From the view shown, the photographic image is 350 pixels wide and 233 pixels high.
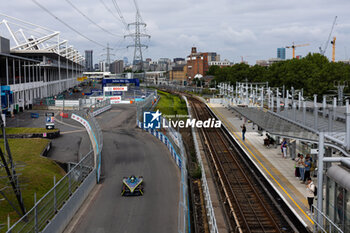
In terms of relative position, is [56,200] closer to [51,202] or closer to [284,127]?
[51,202]

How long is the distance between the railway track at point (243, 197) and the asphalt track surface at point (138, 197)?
8.40 ft

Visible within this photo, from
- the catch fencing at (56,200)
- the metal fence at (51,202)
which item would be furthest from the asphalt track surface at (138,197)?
the metal fence at (51,202)

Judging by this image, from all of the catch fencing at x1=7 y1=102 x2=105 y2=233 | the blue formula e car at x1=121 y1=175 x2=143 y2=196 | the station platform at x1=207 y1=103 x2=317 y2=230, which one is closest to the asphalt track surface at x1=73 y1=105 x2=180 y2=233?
the blue formula e car at x1=121 y1=175 x2=143 y2=196

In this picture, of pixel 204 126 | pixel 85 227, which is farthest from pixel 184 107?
pixel 85 227

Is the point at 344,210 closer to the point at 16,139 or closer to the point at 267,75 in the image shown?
the point at 16,139

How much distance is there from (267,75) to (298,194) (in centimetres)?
5636

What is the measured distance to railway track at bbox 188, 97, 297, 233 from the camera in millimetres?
14013

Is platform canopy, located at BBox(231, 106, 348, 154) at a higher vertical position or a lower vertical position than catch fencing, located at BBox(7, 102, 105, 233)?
higher

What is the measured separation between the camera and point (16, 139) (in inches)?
1083

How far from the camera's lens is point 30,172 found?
60.2 ft

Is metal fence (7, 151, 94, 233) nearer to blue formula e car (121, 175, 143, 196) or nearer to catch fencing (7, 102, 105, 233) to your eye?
catch fencing (7, 102, 105, 233)

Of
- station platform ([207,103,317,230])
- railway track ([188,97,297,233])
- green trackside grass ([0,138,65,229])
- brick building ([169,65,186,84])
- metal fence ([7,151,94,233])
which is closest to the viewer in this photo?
metal fence ([7,151,94,233])

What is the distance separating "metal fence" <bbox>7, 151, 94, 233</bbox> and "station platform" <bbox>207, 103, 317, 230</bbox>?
8629 millimetres

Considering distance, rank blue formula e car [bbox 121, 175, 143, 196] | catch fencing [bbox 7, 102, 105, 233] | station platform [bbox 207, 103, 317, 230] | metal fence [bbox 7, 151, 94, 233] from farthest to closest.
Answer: blue formula e car [bbox 121, 175, 143, 196] < station platform [bbox 207, 103, 317, 230] < catch fencing [bbox 7, 102, 105, 233] < metal fence [bbox 7, 151, 94, 233]
